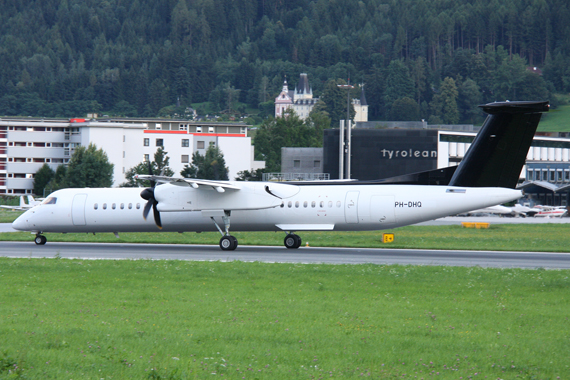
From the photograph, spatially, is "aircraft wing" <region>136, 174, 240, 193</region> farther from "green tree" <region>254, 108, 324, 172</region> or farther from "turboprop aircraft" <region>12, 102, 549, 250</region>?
"green tree" <region>254, 108, 324, 172</region>

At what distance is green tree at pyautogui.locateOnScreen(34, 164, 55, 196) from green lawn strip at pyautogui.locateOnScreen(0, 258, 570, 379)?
82872 mm

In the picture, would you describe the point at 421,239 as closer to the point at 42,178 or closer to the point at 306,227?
the point at 306,227

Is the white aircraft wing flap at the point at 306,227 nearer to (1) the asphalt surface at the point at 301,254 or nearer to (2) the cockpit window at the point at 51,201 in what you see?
(1) the asphalt surface at the point at 301,254

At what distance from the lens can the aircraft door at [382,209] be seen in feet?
91.2

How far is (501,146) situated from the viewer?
25625 mm

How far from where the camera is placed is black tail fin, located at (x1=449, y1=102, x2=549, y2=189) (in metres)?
24.8

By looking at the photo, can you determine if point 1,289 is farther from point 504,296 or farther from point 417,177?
point 417,177

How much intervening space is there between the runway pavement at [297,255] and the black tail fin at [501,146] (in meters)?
3.21

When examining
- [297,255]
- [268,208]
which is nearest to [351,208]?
[297,255]

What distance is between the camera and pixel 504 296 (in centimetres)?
1577

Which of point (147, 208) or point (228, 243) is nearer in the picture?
point (228, 243)

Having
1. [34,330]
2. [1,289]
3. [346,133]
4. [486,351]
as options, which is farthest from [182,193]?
[346,133]

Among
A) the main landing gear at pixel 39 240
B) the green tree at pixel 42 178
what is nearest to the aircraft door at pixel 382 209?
the main landing gear at pixel 39 240

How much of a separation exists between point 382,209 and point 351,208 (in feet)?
4.40
